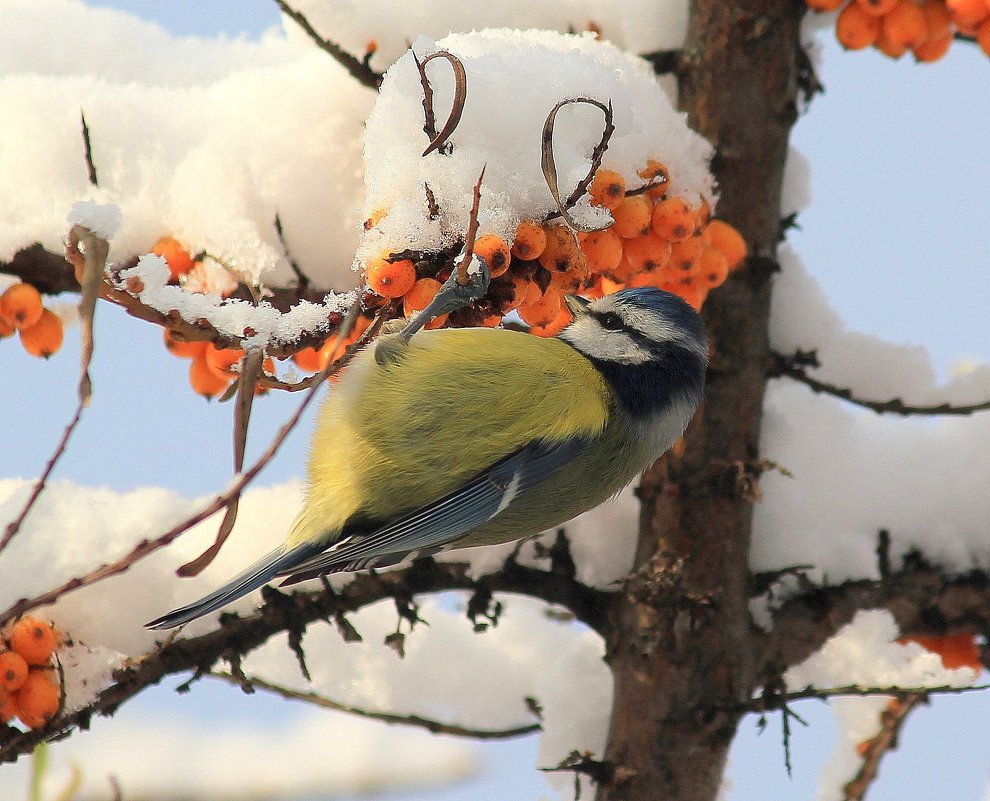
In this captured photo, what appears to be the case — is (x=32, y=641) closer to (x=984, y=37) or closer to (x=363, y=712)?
(x=363, y=712)

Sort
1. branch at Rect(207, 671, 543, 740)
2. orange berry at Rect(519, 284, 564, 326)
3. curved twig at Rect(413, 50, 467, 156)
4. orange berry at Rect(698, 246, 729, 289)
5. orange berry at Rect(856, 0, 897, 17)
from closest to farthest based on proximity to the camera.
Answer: curved twig at Rect(413, 50, 467, 156)
orange berry at Rect(519, 284, 564, 326)
orange berry at Rect(698, 246, 729, 289)
orange berry at Rect(856, 0, 897, 17)
branch at Rect(207, 671, 543, 740)

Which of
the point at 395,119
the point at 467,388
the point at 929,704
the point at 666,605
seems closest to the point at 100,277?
the point at 395,119

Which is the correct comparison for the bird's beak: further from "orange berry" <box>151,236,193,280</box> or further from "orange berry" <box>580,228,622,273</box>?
"orange berry" <box>151,236,193,280</box>

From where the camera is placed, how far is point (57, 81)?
9.04ft

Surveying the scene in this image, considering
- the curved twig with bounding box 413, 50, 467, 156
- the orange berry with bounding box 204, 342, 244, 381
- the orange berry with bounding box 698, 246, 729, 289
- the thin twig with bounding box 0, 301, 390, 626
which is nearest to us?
the thin twig with bounding box 0, 301, 390, 626

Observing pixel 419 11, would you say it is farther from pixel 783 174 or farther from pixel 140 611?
pixel 140 611

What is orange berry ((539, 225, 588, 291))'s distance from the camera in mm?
1868

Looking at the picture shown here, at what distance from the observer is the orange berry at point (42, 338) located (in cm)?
218

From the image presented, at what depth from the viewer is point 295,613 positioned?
242 cm

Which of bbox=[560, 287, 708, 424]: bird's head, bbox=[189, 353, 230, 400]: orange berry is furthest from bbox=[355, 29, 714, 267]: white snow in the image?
bbox=[189, 353, 230, 400]: orange berry

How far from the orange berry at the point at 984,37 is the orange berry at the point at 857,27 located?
0.21 metres

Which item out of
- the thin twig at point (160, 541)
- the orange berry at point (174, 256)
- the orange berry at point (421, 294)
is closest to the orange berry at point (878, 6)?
the orange berry at point (421, 294)

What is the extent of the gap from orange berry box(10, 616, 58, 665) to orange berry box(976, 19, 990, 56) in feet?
7.64

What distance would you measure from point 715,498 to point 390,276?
43.1 inches
